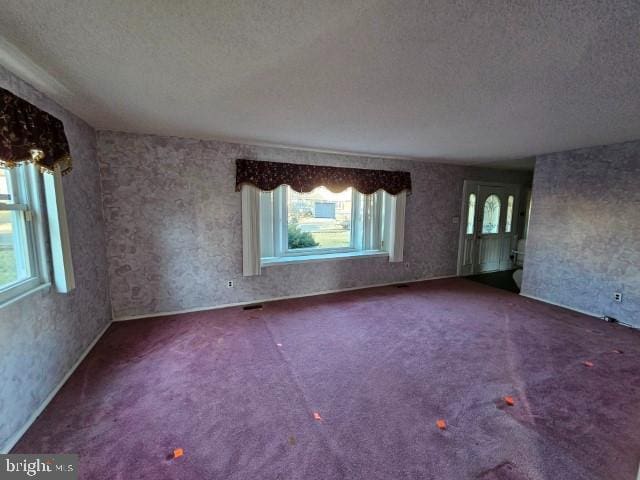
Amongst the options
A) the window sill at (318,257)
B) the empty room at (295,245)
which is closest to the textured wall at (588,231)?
the empty room at (295,245)

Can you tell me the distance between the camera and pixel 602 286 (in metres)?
3.49

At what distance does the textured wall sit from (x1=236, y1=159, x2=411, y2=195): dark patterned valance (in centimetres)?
205

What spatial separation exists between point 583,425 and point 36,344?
3681 mm

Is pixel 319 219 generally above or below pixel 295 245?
above

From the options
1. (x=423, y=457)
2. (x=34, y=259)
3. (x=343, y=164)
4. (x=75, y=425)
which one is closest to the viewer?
(x=423, y=457)

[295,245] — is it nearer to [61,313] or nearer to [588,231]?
[61,313]

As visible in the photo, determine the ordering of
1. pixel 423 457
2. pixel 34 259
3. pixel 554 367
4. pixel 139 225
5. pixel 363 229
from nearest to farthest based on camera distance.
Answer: pixel 423 457 < pixel 34 259 < pixel 554 367 < pixel 139 225 < pixel 363 229

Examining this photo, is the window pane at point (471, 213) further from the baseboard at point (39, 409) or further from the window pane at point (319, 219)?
the baseboard at point (39, 409)

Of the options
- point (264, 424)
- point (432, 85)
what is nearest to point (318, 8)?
point (432, 85)

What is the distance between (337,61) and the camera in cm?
150

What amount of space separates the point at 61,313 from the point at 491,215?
6.91 meters

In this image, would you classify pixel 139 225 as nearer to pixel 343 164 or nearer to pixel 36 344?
pixel 36 344

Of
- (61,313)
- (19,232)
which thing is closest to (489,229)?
(61,313)

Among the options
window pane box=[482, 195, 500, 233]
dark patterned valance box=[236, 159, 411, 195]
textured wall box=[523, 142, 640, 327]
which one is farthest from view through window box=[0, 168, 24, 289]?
window pane box=[482, 195, 500, 233]
